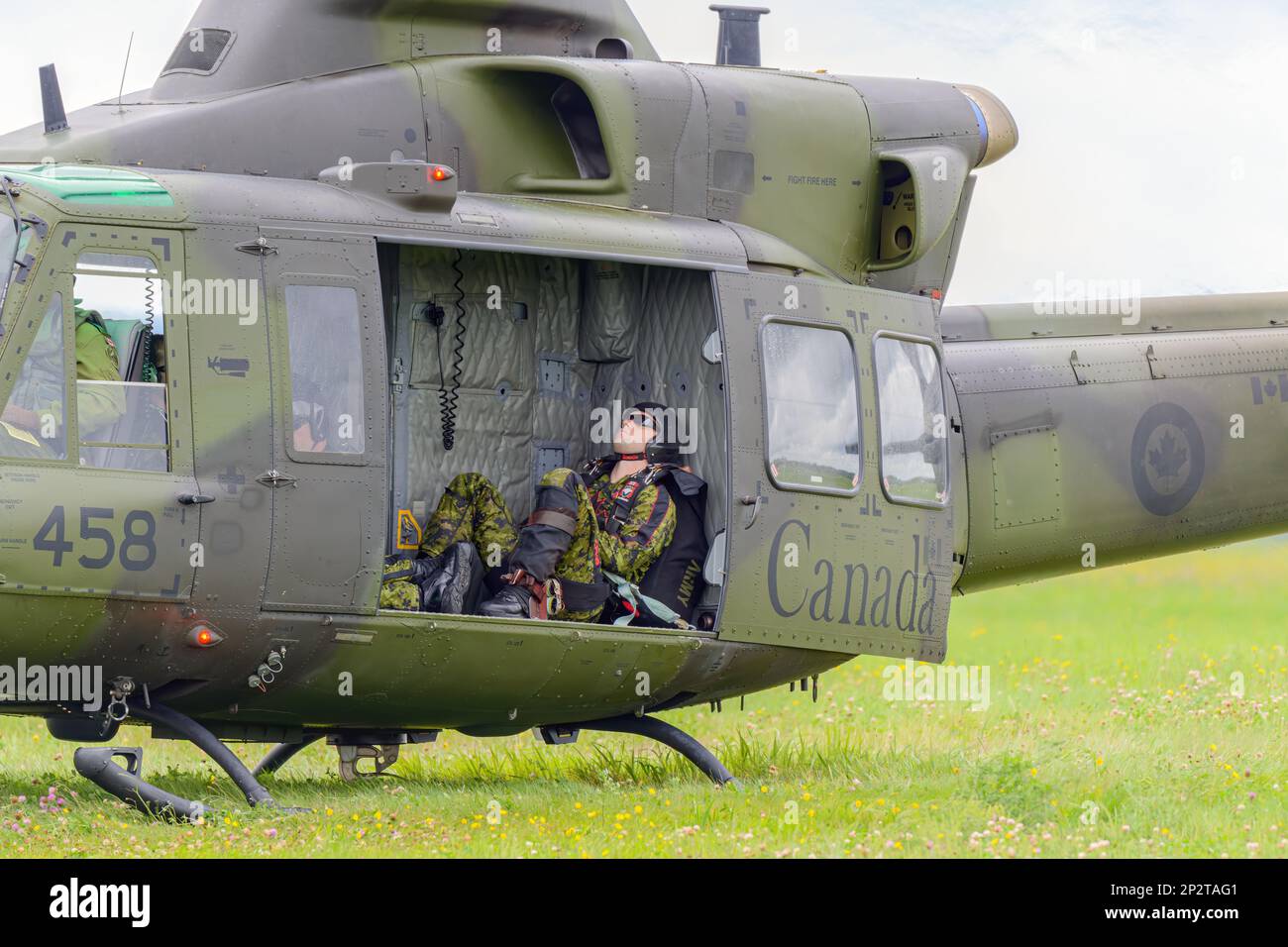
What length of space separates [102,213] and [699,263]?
2.66 meters

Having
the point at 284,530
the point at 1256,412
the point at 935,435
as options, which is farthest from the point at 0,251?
the point at 1256,412

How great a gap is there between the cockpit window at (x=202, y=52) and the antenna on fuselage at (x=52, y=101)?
739 millimetres

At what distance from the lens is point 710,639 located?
855 cm

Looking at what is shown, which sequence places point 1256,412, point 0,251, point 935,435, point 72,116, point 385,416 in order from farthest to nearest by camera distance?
1. point 1256,412
2. point 935,435
3. point 72,116
4. point 385,416
5. point 0,251

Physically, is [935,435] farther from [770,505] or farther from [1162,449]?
[1162,449]

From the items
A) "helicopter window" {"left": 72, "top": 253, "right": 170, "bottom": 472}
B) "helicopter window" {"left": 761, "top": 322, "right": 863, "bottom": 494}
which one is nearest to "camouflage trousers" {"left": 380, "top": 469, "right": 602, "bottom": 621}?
"helicopter window" {"left": 761, "top": 322, "right": 863, "bottom": 494}

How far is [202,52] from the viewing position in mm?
8781

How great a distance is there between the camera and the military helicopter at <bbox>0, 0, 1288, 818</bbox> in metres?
7.33

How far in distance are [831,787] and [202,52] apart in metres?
4.55

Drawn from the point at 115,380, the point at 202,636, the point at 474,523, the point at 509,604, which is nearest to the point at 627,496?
the point at 474,523

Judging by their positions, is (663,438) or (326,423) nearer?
(326,423)

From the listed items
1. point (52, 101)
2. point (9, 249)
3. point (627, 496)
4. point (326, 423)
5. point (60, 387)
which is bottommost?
point (627, 496)

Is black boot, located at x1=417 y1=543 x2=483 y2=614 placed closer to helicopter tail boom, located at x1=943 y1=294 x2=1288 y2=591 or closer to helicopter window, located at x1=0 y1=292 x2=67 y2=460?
helicopter window, located at x1=0 y1=292 x2=67 y2=460

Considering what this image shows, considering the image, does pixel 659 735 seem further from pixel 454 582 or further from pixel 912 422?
pixel 912 422
